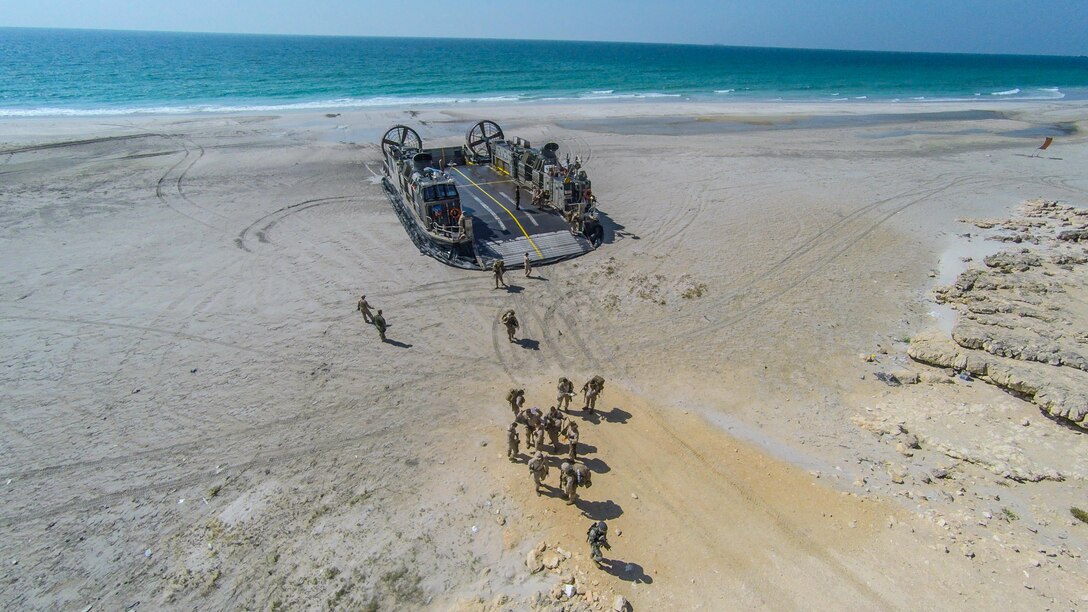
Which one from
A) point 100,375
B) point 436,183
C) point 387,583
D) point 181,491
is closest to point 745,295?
point 436,183

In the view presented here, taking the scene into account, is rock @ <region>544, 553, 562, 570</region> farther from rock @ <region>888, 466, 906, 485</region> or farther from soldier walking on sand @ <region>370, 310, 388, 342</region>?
soldier walking on sand @ <region>370, 310, 388, 342</region>

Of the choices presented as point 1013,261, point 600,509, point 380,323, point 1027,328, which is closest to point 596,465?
point 600,509

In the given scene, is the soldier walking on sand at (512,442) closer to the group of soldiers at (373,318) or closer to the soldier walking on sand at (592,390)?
the soldier walking on sand at (592,390)

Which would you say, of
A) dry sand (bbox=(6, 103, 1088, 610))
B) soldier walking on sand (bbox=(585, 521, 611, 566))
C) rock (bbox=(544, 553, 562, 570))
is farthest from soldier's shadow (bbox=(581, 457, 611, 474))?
rock (bbox=(544, 553, 562, 570))

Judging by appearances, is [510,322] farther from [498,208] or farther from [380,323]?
[498,208]

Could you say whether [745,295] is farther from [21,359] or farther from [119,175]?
[119,175]

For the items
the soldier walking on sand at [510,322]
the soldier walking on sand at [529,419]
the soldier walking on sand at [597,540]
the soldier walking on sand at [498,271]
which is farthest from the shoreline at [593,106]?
the soldier walking on sand at [597,540]
